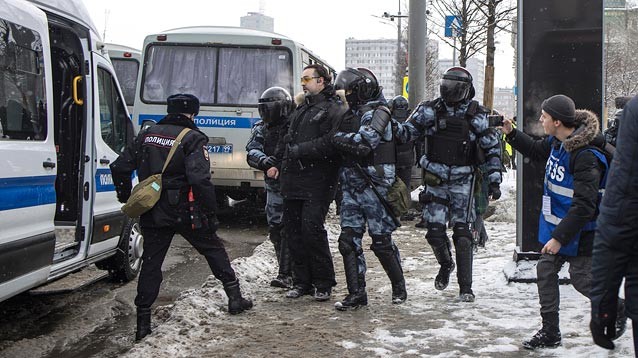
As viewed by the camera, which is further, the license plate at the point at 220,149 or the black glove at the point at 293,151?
the license plate at the point at 220,149

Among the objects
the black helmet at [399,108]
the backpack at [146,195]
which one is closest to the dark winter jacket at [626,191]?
the backpack at [146,195]

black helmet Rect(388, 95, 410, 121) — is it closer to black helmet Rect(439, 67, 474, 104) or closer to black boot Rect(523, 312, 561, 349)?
black helmet Rect(439, 67, 474, 104)

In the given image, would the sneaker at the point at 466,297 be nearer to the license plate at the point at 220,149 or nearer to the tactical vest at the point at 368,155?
the tactical vest at the point at 368,155

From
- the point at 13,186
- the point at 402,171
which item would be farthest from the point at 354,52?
the point at 13,186

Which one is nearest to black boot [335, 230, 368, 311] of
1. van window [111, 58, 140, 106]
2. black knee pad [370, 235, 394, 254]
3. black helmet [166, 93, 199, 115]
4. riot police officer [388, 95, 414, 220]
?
black knee pad [370, 235, 394, 254]

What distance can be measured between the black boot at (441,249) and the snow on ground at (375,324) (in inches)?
5.4

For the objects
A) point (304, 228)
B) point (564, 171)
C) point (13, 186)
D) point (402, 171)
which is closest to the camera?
point (564, 171)

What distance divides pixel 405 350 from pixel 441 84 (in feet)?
7.72

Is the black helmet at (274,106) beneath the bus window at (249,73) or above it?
beneath

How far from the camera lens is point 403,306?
5.76m

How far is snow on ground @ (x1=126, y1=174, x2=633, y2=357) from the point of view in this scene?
4551 mm

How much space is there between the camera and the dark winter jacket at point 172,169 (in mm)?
4953

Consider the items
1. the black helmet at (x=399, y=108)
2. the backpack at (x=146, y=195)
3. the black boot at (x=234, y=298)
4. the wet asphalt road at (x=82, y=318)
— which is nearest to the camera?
the backpack at (x=146, y=195)

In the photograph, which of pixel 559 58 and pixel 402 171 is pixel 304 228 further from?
pixel 402 171
